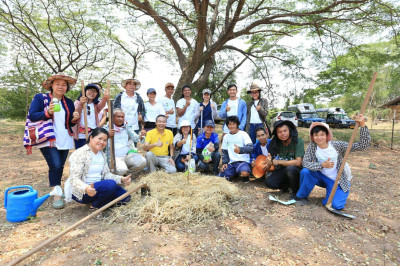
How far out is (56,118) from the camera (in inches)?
118

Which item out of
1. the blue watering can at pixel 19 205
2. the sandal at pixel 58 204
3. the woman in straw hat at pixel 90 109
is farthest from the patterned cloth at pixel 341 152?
the blue watering can at pixel 19 205

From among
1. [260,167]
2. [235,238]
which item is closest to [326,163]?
[260,167]

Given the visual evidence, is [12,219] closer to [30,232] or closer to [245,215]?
[30,232]

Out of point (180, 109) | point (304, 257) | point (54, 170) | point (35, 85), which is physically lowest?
point (304, 257)

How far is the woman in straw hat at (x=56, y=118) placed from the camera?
9.30ft

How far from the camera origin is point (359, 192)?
11.4 ft

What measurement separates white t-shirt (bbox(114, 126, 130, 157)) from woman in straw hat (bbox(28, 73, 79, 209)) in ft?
2.51

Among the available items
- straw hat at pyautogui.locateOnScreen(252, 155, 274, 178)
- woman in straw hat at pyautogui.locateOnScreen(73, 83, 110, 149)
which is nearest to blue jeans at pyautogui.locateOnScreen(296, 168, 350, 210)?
straw hat at pyautogui.locateOnScreen(252, 155, 274, 178)

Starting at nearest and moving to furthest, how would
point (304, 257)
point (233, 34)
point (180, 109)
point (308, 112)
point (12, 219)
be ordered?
1. point (304, 257)
2. point (12, 219)
3. point (180, 109)
4. point (233, 34)
5. point (308, 112)

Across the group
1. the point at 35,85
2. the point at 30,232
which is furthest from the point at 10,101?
the point at 30,232

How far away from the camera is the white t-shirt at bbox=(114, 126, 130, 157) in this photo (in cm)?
379

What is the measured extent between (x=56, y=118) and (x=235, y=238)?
272 cm

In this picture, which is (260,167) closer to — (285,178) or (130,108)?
(285,178)

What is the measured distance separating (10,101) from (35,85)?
5.13 ft
